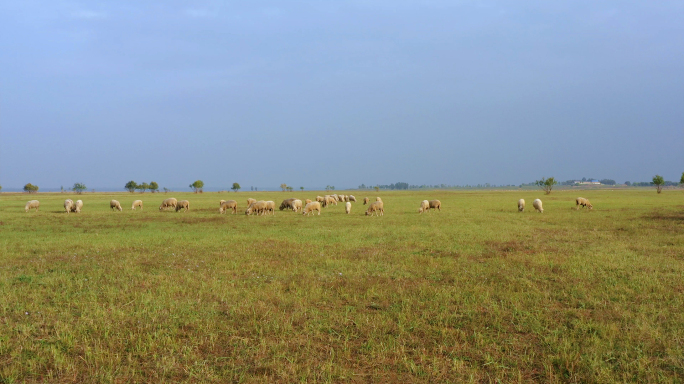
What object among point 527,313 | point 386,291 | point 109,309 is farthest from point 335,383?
point 109,309

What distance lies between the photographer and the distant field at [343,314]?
4828mm

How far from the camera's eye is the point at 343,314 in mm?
6695

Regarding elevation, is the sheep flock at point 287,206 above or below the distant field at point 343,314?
above

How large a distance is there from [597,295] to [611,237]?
9.93 metres

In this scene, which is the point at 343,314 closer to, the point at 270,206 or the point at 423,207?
the point at 270,206

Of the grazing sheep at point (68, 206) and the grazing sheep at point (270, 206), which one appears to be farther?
the grazing sheep at point (68, 206)

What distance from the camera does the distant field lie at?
4828mm

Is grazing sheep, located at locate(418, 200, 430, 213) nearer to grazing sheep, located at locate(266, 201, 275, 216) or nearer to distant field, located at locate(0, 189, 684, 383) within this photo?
grazing sheep, located at locate(266, 201, 275, 216)

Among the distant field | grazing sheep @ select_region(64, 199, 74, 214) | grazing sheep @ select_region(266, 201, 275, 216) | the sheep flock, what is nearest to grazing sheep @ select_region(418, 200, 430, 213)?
the sheep flock

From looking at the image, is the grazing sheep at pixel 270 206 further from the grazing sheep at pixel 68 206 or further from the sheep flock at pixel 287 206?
the grazing sheep at pixel 68 206

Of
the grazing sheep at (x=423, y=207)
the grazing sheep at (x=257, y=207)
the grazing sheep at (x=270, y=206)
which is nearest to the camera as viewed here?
the grazing sheep at (x=257, y=207)

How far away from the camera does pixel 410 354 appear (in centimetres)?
525


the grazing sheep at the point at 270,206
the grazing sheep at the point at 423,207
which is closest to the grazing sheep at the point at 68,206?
the grazing sheep at the point at 270,206

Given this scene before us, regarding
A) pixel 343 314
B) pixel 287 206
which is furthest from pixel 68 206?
pixel 343 314
